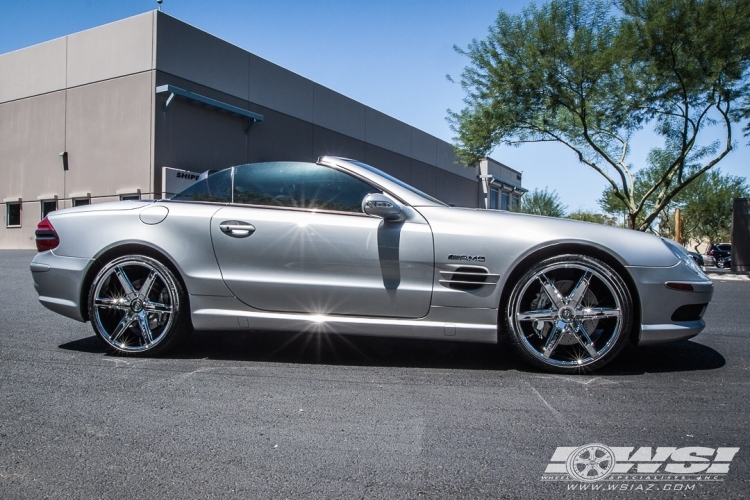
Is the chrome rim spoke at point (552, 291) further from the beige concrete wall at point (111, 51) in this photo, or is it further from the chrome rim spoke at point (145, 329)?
the beige concrete wall at point (111, 51)

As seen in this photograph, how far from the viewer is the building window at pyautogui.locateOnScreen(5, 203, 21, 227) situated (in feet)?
96.1

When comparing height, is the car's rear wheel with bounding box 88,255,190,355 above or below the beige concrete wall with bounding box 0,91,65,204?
below

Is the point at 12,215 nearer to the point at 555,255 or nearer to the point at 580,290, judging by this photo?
the point at 555,255

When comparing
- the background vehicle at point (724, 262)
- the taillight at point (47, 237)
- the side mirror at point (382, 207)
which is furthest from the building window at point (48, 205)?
the background vehicle at point (724, 262)

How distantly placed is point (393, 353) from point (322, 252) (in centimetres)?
95

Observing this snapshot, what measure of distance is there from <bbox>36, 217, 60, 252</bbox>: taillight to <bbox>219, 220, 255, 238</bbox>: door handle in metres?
1.27

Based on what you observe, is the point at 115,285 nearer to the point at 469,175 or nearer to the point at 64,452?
the point at 64,452

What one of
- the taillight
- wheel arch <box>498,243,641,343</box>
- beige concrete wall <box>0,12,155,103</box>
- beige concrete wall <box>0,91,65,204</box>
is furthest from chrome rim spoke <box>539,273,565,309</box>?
beige concrete wall <box>0,91,65,204</box>

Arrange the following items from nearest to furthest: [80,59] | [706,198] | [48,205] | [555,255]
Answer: [555,255], [80,59], [48,205], [706,198]

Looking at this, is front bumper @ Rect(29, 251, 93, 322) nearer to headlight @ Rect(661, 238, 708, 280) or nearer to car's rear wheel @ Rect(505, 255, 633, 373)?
car's rear wheel @ Rect(505, 255, 633, 373)

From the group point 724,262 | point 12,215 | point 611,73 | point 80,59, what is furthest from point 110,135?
point 724,262

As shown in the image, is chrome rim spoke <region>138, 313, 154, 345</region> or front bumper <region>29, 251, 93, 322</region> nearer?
chrome rim spoke <region>138, 313, 154, 345</region>

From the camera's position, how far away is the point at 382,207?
3.53 m

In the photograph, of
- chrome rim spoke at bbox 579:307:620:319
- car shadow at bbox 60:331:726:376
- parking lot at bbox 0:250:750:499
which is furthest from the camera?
car shadow at bbox 60:331:726:376
